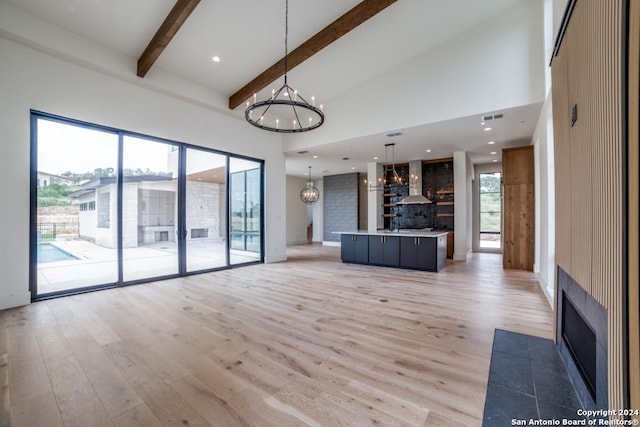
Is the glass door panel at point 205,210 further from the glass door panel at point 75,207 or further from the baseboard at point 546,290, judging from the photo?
the baseboard at point 546,290

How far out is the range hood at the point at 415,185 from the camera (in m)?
8.37

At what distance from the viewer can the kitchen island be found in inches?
255

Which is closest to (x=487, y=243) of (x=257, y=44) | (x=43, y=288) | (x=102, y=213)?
(x=257, y=44)

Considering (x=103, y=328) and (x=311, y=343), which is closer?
(x=311, y=343)

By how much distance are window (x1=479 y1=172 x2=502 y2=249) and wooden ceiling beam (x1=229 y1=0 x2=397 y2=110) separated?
325 inches

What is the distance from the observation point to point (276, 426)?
1.70 m

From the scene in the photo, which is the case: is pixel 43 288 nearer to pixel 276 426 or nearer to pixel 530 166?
pixel 276 426

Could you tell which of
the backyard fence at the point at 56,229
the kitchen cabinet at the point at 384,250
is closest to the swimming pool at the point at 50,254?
the backyard fence at the point at 56,229

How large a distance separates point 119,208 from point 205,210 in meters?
1.71

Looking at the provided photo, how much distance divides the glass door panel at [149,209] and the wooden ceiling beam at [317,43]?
2.05 m

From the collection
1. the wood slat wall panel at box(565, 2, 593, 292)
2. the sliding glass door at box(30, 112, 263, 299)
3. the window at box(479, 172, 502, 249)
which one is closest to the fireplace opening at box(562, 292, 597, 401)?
the wood slat wall panel at box(565, 2, 593, 292)

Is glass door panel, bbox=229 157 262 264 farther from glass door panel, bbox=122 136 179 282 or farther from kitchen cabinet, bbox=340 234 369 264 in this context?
kitchen cabinet, bbox=340 234 369 264

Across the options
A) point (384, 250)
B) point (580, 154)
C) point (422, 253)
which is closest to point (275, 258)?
point (384, 250)

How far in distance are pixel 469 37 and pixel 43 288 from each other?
8647mm
